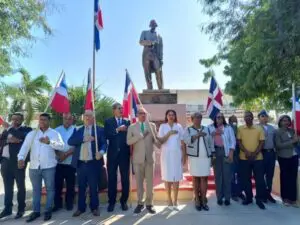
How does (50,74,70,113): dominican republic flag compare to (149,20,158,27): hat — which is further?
(149,20,158,27): hat

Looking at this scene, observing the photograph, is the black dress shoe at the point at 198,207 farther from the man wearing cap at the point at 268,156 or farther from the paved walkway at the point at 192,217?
the man wearing cap at the point at 268,156

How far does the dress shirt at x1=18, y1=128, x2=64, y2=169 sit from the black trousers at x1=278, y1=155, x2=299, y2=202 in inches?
160

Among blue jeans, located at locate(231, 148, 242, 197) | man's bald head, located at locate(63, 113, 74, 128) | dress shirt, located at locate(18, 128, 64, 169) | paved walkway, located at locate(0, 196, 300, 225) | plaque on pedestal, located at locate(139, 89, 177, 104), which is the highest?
plaque on pedestal, located at locate(139, 89, 177, 104)

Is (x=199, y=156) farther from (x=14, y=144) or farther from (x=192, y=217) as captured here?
(x=14, y=144)

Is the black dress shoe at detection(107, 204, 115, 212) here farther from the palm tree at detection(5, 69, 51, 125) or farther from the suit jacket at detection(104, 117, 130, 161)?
the palm tree at detection(5, 69, 51, 125)

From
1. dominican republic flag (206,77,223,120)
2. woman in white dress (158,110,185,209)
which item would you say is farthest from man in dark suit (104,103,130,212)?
dominican republic flag (206,77,223,120)

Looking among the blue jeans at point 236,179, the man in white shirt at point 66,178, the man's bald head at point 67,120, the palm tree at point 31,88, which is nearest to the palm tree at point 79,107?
the man's bald head at point 67,120

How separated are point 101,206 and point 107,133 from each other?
144cm

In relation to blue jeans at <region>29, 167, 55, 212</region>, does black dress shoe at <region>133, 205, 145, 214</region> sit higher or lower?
lower

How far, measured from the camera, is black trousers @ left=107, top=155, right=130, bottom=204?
5.80m

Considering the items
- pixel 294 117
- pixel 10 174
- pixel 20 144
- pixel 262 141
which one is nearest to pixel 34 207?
pixel 10 174

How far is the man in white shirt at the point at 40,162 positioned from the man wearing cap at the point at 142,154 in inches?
48.7

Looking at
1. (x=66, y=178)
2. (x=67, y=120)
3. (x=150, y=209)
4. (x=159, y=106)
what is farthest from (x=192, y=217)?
Answer: (x=159, y=106)

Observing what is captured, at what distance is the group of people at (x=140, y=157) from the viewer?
555 cm
